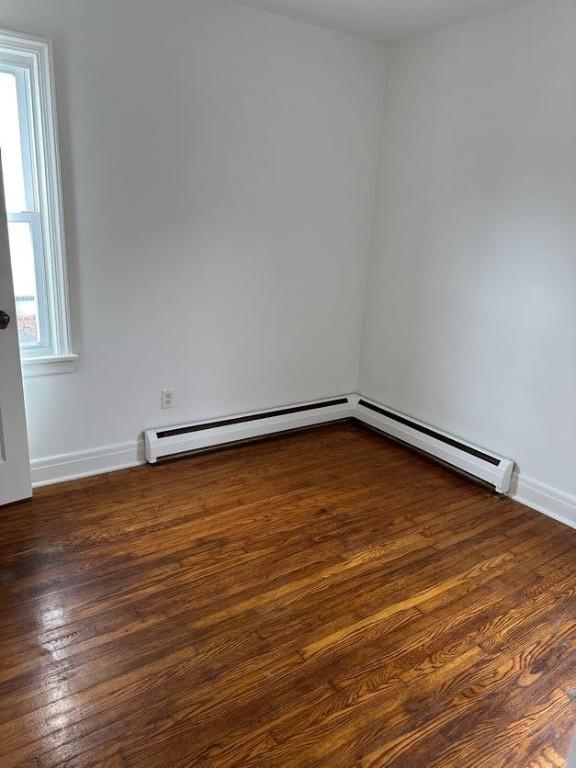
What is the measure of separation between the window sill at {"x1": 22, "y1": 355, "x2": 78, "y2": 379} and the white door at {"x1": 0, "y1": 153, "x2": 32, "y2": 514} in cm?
17

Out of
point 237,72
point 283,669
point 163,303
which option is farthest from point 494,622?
point 237,72

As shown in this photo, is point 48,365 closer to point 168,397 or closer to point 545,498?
point 168,397

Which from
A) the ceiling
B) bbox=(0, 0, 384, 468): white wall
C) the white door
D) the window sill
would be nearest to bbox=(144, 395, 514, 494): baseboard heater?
bbox=(0, 0, 384, 468): white wall

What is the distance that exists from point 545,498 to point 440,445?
26.8 inches

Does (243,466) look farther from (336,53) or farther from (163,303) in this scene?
(336,53)

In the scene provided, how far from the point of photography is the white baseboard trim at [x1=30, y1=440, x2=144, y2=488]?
294cm

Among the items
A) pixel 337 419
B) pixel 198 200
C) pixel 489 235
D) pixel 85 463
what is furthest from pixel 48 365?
pixel 489 235

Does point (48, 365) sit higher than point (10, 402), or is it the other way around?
point (48, 365)

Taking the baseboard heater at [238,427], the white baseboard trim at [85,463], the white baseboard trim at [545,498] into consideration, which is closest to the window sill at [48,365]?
the white baseboard trim at [85,463]

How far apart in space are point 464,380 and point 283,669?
6.83 feet

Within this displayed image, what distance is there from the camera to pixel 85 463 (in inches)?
120

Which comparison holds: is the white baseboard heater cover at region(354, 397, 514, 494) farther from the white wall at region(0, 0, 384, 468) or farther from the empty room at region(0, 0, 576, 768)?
the white wall at region(0, 0, 384, 468)

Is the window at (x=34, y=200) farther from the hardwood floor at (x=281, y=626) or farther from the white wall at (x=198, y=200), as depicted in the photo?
the hardwood floor at (x=281, y=626)

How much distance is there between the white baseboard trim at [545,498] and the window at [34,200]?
253 cm
